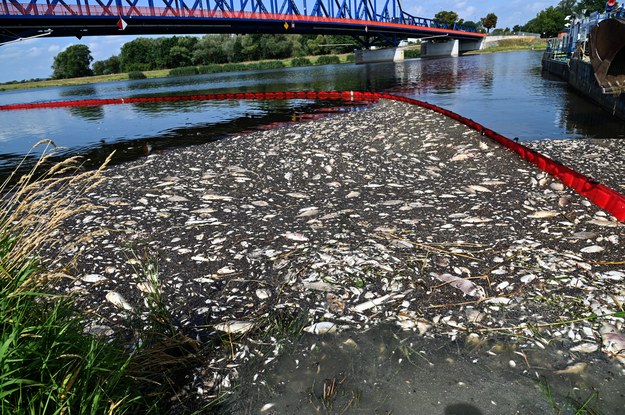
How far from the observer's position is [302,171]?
10641mm

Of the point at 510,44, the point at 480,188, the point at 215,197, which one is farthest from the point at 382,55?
the point at 215,197

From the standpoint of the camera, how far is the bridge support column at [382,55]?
120625mm

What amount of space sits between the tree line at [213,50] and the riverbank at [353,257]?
5726 inches

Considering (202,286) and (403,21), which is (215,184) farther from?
(403,21)

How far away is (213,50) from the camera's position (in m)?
143

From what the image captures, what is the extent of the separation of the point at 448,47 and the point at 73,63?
147 m

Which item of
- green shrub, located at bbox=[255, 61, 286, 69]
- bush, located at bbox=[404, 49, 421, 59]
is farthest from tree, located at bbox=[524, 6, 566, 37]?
green shrub, located at bbox=[255, 61, 286, 69]

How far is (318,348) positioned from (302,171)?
22.3 feet

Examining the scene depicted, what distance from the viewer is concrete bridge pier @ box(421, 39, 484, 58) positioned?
427ft

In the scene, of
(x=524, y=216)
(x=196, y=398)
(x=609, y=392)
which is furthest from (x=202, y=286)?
(x=524, y=216)

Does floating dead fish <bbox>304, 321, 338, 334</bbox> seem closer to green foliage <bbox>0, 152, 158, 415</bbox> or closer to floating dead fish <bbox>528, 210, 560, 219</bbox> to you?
green foliage <bbox>0, 152, 158, 415</bbox>

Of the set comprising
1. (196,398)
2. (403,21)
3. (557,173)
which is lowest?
(196,398)

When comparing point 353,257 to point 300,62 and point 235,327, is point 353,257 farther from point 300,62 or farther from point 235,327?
point 300,62

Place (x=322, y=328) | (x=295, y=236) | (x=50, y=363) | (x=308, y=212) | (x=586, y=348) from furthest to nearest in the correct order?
(x=308, y=212) < (x=295, y=236) < (x=322, y=328) < (x=586, y=348) < (x=50, y=363)
